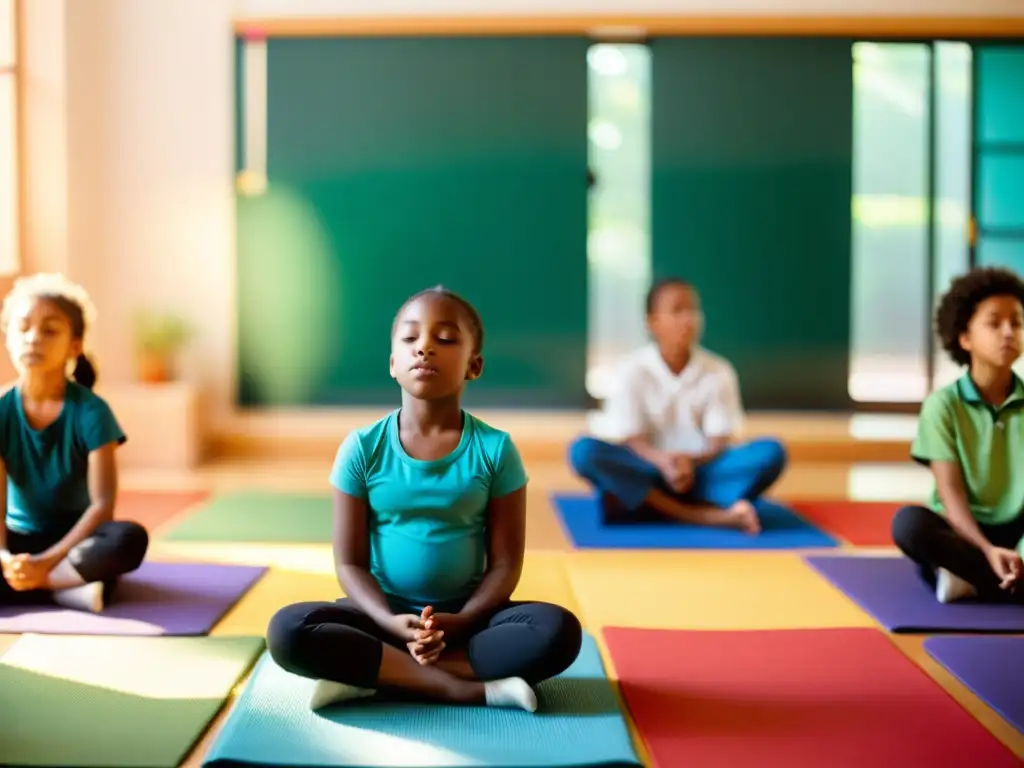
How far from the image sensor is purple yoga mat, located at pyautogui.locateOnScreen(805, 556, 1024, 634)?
2611 mm

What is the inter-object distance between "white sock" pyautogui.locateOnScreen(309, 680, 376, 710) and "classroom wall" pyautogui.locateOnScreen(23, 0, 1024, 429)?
3.68 metres

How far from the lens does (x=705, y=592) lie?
2984 millimetres

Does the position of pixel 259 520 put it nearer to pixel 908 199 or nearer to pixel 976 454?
pixel 976 454

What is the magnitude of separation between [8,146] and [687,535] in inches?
138

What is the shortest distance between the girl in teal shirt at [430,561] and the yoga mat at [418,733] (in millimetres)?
46

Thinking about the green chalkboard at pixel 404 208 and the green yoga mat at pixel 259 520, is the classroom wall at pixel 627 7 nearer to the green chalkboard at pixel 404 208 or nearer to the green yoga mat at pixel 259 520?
the green chalkboard at pixel 404 208

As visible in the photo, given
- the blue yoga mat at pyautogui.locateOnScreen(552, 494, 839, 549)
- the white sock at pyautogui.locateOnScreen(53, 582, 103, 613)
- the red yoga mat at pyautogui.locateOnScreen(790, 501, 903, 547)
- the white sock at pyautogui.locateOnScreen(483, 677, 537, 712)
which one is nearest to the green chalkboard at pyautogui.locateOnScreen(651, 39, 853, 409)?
the red yoga mat at pyautogui.locateOnScreen(790, 501, 903, 547)

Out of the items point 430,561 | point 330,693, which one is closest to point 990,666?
point 430,561

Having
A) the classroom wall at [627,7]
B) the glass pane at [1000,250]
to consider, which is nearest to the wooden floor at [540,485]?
the glass pane at [1000,250]

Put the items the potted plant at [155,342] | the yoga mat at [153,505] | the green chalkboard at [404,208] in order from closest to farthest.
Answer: the yoga mat at [153,505]
the potted plant at [155,342]
the green chalkboard at [404,208]

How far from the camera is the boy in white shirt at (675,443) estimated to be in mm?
3797

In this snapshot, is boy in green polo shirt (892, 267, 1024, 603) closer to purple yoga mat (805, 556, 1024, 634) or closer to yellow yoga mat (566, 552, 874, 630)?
purple yoga mat (805, 556, 1024, 634)

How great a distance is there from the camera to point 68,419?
271 cm

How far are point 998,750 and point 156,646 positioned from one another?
5.42 feet
